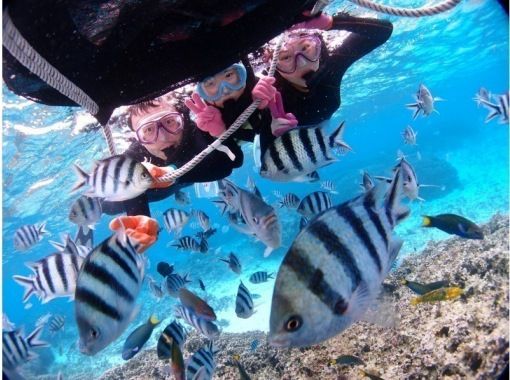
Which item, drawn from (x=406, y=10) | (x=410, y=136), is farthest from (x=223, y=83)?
(x=410, y=136)

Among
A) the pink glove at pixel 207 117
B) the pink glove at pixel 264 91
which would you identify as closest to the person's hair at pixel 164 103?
the pink glove at pixel 207 117

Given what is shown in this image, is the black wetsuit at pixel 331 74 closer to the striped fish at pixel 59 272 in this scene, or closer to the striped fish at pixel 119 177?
the striped fish at pixel 119 177

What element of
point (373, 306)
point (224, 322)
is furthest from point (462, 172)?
point (373, 306)

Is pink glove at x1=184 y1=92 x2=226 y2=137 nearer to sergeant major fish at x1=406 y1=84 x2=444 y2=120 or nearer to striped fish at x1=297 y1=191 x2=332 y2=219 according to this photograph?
striped fish at x1=297 y1=191 x2=332 y2=219

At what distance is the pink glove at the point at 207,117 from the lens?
4.88m

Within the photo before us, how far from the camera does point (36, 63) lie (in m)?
2.97

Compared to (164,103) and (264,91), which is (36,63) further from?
(164,103)

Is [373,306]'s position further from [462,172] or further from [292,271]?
[462,172]

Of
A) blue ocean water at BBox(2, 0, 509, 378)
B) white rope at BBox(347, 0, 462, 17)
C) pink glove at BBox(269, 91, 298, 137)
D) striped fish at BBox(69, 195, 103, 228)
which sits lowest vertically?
blue ocean water at BBox(2, 0, 509, 378)

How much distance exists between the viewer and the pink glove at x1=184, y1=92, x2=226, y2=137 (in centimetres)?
488

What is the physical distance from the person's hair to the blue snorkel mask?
2.88 ft

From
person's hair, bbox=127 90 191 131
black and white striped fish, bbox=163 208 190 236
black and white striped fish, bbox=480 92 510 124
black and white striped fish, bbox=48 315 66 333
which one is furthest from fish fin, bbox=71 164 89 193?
black and white striped fish, bbox=48 315 66 333

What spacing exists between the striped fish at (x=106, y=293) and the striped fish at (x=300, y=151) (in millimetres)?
1930

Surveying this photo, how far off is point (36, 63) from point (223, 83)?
7.13ft
